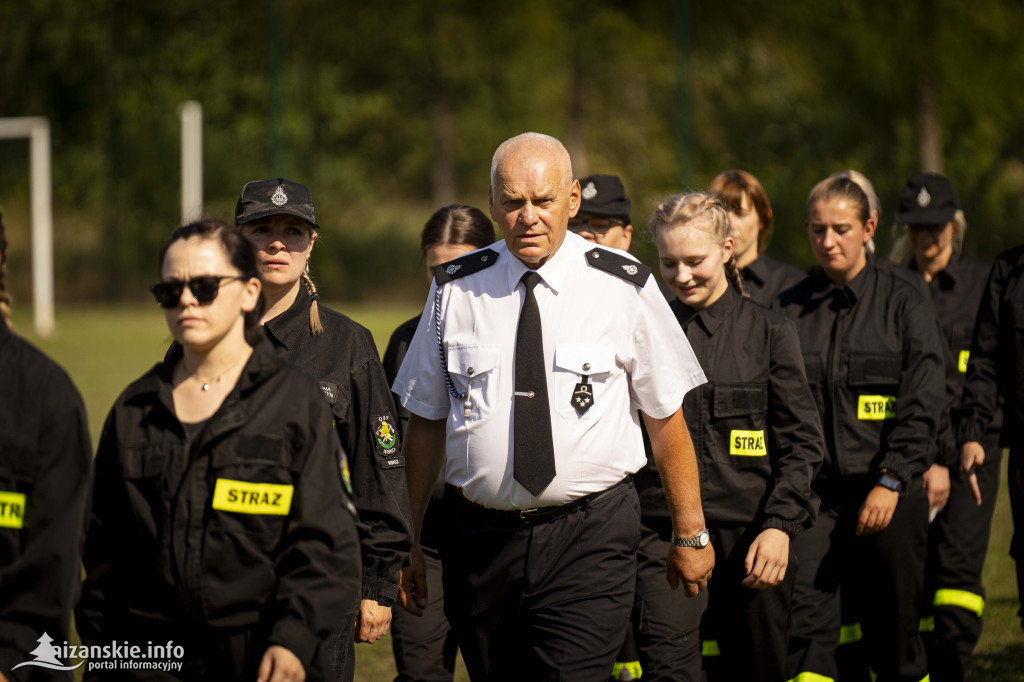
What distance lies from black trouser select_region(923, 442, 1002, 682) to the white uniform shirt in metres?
2.64

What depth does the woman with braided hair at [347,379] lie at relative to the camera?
387 centimetres

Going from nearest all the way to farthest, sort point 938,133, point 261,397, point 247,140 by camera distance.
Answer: point 261,397, point 938,133, point 247,140

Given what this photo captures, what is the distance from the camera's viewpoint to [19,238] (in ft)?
102

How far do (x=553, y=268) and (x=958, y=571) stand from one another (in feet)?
11.3

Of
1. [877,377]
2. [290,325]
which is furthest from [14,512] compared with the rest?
[877,377]

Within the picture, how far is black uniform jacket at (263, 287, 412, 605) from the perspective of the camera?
12.7 ft

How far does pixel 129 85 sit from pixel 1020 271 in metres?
30.6

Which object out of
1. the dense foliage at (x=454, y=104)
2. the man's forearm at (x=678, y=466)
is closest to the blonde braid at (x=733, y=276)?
the man's forearm at (x=678, y=466)

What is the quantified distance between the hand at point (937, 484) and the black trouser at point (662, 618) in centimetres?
145

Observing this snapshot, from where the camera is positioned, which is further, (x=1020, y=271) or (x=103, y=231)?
(x=103, y=231)

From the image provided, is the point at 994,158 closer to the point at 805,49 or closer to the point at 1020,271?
the point at 805,49

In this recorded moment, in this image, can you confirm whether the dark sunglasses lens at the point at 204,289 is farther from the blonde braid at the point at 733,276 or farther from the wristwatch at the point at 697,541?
the blonde braid at the point at 733,276

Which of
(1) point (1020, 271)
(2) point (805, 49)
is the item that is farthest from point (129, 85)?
(1) point (1020, 271)

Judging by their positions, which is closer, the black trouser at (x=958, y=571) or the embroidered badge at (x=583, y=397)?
the embroidered badge at (x=583, y=397)
